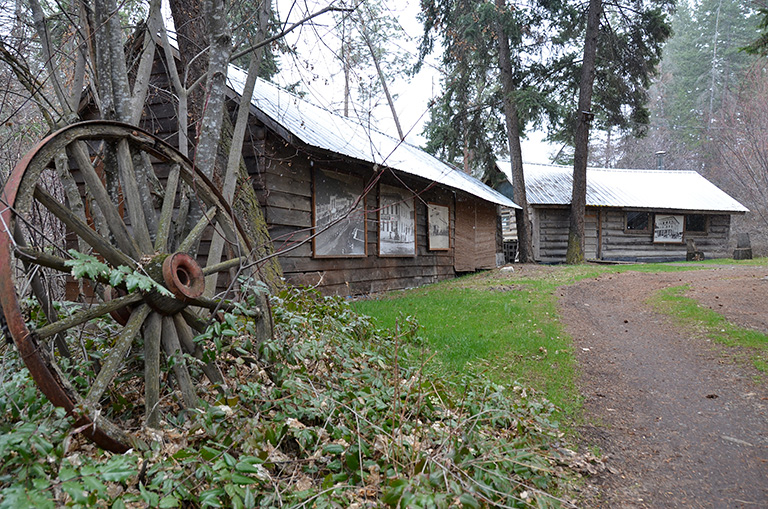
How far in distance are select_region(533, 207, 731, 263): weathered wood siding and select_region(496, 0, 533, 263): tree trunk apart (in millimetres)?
1785

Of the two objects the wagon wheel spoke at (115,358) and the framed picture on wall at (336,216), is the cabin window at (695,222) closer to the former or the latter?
the framed picture on wall at (336,216)

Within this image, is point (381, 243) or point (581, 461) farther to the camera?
point (381, 243)

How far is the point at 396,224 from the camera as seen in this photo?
10914 millimetres

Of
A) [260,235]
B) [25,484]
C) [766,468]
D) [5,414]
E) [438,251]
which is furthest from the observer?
[438,251]

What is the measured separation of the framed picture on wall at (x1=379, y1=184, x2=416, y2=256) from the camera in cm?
1041

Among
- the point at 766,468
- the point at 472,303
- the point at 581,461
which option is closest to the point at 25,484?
the point at 581,461

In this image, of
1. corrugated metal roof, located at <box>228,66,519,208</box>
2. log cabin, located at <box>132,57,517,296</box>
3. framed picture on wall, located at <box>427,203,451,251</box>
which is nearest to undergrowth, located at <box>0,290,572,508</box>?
log cabin, located at <box>132,57,517,296</box>

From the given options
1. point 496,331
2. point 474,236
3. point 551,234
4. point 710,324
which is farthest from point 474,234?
point 496,331

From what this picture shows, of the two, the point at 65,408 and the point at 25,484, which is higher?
the point at 65,408

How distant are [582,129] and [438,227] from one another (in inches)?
315

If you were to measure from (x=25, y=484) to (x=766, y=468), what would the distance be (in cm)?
432

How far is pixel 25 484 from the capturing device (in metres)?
1.64

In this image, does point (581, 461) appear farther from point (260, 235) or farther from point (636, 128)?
point (636, 128)

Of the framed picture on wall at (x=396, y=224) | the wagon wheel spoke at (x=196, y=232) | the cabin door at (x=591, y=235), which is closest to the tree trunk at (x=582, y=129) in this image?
the cabin door at (x=591, y=235)
